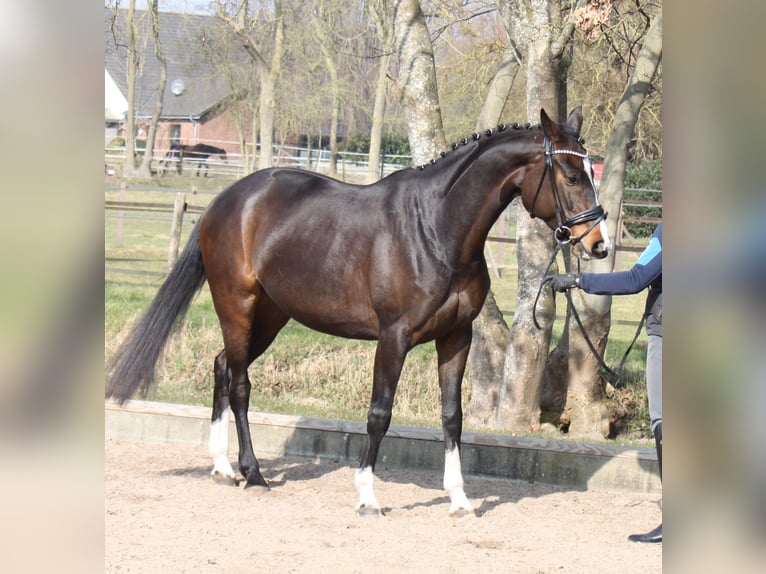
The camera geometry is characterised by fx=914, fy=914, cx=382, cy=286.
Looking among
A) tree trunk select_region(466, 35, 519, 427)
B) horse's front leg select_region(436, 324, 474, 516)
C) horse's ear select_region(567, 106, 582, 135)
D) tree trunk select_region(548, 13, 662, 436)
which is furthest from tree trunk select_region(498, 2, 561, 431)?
horse's front leg select_region(436, 324, 474, 516)

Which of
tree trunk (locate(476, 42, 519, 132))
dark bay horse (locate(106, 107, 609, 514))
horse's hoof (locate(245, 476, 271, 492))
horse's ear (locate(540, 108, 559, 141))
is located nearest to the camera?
horse's ear (locate(540, 108, 559, 141))

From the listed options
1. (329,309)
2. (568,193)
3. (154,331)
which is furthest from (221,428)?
(568,193)

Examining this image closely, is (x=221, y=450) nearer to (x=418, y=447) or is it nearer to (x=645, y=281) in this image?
(x=418, y=447)

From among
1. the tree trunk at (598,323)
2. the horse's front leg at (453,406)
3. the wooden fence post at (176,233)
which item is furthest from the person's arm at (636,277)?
the wooden fence post at (176,233)

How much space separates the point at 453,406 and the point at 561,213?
1.26 meters

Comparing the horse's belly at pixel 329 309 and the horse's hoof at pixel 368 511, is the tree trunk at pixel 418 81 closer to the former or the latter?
the horse's belly at pixel 329 309

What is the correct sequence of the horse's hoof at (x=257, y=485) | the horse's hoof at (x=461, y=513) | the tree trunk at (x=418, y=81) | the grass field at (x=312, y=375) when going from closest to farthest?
the horse's hoof at (x=461, y=513) < the horse's hoof at (x=257, y=485) < the tree trunk at (x=418, y=81) < the grass field at (x=312, y=375)

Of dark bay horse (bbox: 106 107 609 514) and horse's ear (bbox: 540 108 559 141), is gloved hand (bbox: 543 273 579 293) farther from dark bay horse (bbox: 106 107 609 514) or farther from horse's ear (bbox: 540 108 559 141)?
horse's ear (bbox: 540 108 559 141)

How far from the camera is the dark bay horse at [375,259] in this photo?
466 centimetres

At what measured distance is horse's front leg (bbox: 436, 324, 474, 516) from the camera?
16.4 ft

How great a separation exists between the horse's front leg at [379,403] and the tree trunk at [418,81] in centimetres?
284

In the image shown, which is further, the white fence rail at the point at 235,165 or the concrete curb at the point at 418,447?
the white fence rail at the point at 235,165

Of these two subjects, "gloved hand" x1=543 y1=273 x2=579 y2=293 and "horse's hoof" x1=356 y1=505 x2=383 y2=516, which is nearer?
"gloved hand" x1=543 y1=273 x2=579 y2=293
